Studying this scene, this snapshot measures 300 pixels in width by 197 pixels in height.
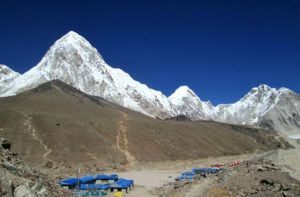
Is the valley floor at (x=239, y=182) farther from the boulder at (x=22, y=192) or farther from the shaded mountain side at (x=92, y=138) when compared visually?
the shaded mountain side at (x=92, y=138)

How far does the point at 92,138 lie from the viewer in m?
112

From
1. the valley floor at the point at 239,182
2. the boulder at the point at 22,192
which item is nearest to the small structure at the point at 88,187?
the valley floor at the point at 239,182

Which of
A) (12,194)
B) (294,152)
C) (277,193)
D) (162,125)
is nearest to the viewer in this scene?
(12,194)

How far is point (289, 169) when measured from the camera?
62.7 metres

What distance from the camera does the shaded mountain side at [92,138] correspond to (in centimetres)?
9769

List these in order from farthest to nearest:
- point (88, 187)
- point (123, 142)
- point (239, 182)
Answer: point (123, 142)
point (88, 187)
point (239, 182)

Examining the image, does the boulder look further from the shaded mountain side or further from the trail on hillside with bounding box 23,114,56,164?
the trail on hillside with bounding box 23,114,56,164

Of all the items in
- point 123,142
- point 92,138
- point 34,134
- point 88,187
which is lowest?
point 88,187

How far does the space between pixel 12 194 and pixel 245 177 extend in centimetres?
3561

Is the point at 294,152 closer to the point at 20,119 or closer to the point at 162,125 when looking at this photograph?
the point at 20,119

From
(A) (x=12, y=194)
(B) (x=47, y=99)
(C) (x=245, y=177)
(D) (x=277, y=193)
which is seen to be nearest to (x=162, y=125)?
(B) (x=47, y=99)

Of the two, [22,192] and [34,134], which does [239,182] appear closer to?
[22,192]

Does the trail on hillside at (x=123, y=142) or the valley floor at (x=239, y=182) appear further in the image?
the trail on hillside at (x=123, y=142)

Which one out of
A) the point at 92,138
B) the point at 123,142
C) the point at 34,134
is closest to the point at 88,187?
the point at 34,134
